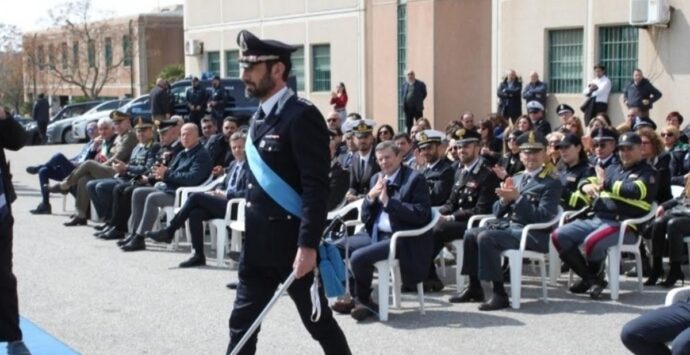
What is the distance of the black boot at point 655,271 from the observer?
9.48 metres

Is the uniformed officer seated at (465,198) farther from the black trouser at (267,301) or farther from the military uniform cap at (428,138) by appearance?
the black trouser at (267,301)

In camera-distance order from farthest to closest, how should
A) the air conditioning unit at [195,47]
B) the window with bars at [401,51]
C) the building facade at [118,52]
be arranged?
the building facade at [118,52], the air conditioning unit at [195,47], the window with bars at [401,51]

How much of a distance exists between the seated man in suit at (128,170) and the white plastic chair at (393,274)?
519 cm

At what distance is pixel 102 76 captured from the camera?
59406 mm

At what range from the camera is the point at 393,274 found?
340 inches

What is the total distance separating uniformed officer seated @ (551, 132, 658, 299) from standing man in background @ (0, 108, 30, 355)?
4.34 meters

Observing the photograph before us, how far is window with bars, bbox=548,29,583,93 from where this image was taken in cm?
2048

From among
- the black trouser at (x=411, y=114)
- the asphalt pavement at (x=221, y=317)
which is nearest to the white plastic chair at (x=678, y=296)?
the asphalt pavement at (x=221, y=317)

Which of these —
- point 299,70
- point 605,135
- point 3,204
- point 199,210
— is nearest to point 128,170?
point 199,210

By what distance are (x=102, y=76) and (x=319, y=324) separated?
5561 centimetres

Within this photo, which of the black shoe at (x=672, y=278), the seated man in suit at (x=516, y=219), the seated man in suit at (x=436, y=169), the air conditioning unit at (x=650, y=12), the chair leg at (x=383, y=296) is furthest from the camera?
the air conditioning unit at (x=650, y=12)

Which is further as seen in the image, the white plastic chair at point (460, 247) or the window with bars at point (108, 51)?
the window with bars at point (108, 51)

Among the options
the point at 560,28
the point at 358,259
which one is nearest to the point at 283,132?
the point at 358,259

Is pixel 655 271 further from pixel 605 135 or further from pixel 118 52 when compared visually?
pixel 118 52
